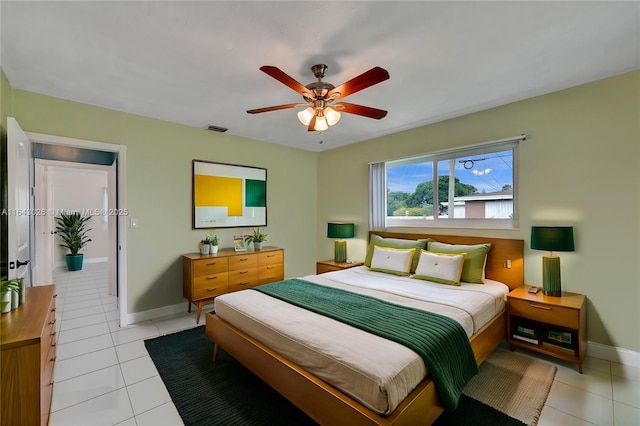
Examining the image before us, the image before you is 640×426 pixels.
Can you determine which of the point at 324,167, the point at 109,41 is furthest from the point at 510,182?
the point at 109,41

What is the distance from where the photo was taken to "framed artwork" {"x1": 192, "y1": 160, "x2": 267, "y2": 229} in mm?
4023

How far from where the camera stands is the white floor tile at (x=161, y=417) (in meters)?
1.86

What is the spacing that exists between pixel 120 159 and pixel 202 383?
271 centimetres

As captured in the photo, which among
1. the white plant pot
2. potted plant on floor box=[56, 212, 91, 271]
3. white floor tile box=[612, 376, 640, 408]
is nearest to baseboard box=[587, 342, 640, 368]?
white floor tile box=[612, 376, 640, 408]

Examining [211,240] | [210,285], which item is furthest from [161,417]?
[211,240]

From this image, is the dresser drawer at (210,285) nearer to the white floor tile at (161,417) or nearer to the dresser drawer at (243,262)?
the dresser drawer at (243,262)

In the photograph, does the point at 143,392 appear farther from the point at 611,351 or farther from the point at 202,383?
the point at 611,351

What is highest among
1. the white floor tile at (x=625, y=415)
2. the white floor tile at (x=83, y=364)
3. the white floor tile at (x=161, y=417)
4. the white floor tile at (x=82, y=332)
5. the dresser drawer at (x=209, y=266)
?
the dresser drawer at (x=209, y=266)

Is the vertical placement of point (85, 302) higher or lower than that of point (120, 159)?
lower

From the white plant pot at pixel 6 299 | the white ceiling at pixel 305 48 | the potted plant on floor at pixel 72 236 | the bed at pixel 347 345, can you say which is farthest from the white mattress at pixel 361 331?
the potted plant on floor at pixel 72 236

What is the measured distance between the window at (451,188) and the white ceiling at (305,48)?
0.67 metres

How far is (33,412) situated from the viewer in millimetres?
1447

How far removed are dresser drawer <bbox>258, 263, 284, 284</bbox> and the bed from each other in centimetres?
114

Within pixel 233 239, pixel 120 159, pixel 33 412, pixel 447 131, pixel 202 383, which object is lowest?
pixel 202 383
